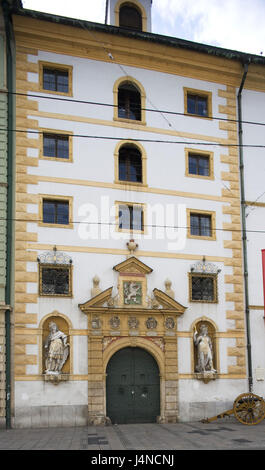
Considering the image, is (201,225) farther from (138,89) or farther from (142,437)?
(142,437)

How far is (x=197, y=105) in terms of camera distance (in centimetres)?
3134

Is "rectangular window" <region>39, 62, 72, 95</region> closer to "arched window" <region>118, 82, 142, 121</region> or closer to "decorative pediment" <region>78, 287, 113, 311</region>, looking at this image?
"arched window" <region>118, 82, 142, 121</region>

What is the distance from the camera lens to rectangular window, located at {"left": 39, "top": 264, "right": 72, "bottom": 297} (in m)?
26.8

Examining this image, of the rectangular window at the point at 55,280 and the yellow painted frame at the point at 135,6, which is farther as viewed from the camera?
the yellow painted frame at the point at 135,6

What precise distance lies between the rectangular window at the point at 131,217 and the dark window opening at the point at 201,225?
2.58 meters

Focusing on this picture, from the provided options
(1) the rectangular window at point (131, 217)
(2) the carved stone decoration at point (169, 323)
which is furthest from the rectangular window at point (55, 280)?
(2) the carved stone decoration at point (169, 323)

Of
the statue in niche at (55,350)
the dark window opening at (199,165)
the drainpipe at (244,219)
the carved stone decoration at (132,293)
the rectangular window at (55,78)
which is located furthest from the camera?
the dark window opening at (199,165)

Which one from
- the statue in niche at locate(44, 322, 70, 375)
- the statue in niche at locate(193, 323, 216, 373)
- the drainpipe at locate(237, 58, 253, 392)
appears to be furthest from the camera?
the drainpipe at locate(237, 58, 253, 392)

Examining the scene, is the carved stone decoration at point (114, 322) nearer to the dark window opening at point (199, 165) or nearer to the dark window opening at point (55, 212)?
the dark window opening at point (55, 212)

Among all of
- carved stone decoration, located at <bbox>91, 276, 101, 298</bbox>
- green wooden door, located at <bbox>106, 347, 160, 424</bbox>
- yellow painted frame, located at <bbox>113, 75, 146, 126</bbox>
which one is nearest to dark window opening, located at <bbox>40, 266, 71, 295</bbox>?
carved stone decoration, located at <bbox>91, 276, 101, 298</bbox>

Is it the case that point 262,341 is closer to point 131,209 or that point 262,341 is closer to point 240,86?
point 131,209

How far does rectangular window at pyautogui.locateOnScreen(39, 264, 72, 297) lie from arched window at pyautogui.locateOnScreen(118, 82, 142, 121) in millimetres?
8137

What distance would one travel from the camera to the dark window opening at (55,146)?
92.4ft

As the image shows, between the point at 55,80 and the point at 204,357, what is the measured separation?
46.7 feet
